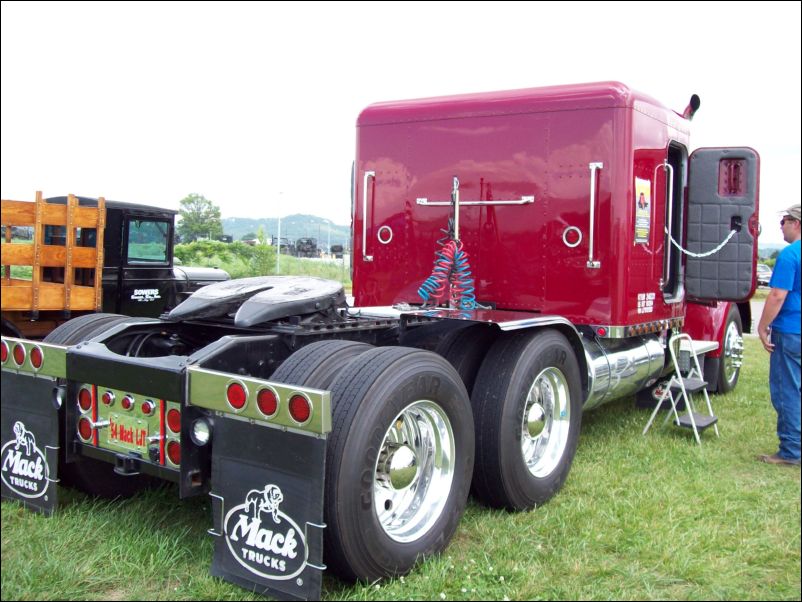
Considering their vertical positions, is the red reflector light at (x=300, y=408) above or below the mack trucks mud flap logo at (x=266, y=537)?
above

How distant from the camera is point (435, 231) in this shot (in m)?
5.89

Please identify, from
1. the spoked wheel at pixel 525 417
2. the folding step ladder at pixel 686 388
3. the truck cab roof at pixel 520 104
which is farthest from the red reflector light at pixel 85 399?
the folding step ladder at pixel 686 388

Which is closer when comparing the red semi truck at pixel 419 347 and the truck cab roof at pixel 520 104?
the red semi truck at pixel 419 347

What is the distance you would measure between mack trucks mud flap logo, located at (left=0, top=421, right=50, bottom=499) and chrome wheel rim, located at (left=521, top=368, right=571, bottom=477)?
261 centimetres

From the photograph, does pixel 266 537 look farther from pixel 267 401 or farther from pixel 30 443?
pixel 30 443

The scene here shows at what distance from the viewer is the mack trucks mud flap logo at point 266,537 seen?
9.75 feet

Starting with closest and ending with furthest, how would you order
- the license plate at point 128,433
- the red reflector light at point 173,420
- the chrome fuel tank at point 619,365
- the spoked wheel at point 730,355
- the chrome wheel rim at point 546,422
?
the red reflector light at point 173,420
the license plate at point 128,433
the chrome wheel rim at point 546,422
the chrome fuel tank at point 619,365
the spoked wheel at point 730,355

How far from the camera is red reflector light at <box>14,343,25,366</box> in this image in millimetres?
3807

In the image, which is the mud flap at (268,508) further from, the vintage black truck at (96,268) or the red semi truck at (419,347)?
the vintage black truck at (96,268)

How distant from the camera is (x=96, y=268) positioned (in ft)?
25.4

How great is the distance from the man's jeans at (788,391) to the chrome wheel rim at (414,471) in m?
2.80

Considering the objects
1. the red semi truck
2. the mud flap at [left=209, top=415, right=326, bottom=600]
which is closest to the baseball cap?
the red semi truck

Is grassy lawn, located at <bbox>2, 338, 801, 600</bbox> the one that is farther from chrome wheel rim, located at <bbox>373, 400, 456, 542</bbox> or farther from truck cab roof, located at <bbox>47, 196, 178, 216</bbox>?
truck cab roof, located at <bbox>47, 196, 178, 216</bbox>

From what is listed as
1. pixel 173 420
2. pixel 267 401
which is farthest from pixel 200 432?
pixel 267 401
